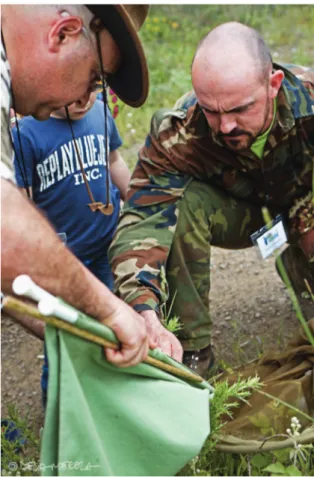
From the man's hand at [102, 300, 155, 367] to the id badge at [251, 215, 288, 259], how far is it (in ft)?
3.97

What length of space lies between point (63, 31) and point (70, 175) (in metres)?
1.10

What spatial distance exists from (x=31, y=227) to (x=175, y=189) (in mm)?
1399

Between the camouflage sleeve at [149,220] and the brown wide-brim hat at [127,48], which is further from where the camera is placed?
the camouflage sleeve at [149,220]

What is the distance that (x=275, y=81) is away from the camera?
280 cm

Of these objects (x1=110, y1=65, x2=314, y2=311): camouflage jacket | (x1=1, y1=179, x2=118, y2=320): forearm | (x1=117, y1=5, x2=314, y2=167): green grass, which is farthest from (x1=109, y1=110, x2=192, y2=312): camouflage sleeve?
(x1=117, y1=5, x2=314, y2=167): green grass

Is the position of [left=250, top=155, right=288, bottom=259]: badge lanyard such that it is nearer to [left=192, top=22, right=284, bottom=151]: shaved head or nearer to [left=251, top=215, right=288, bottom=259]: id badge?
[left=251, top=215, right=288, bottom=259]: id badge

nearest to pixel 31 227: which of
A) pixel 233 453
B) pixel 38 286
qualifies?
pixel 38 286

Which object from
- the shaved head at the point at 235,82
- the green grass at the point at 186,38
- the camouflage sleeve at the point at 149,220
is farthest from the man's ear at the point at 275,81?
the green grass at the point at 186,38

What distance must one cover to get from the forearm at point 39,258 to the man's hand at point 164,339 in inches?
26.5

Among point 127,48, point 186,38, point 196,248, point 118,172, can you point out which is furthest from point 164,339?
point 186,38

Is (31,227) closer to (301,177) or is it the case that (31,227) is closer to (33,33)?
(33,33)

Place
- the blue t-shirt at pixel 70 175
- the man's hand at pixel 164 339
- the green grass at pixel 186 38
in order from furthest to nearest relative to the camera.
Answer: the green grass at pixel 186 38 → the blue t-shirt at pixel 70 175 → the man's hand at pixel 164 339

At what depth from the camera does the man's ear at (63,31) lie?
2.04 meters

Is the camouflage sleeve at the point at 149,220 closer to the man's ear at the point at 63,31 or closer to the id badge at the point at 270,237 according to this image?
the id badge at the point at 270,237
